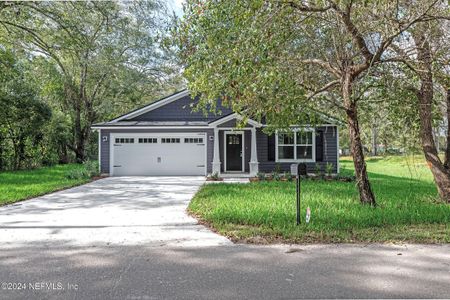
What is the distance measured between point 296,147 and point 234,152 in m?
2.93

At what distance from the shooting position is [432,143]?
7734mm

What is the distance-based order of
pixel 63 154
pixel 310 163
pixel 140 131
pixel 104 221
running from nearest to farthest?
pixel 104 221, pixel 310 163, pixel 140 131, pixel 63 154

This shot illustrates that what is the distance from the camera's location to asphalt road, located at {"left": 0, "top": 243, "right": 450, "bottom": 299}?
2.97 m

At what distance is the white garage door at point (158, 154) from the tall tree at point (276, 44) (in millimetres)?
8633

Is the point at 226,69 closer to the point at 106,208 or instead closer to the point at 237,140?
the point at 106,208

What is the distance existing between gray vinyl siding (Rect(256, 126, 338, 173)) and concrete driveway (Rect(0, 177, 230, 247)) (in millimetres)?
6239

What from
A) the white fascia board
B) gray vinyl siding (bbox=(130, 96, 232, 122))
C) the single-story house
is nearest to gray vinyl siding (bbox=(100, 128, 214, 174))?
the single-story house

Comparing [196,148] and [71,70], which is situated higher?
[71,70]

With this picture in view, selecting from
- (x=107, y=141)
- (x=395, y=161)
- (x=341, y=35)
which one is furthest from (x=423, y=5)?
(x=395, y=161)

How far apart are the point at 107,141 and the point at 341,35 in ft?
39.6

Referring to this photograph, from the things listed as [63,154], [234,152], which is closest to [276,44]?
[234,152]

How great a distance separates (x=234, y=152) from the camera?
15.6 meters

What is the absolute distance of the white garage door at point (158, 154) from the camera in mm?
15578

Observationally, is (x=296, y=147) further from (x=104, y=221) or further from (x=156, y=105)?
(x=104, y=221)
